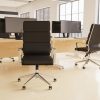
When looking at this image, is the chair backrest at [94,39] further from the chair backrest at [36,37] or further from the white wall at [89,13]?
the white wall at [89,13]

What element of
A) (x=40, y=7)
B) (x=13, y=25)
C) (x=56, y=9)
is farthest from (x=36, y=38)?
(x=40, y=7)

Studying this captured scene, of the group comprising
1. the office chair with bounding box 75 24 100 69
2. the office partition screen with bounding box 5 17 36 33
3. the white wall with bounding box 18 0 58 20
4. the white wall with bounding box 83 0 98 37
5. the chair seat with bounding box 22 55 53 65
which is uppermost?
the white wall with bounding box 18 0 58 20

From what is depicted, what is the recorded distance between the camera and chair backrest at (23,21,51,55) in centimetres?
362

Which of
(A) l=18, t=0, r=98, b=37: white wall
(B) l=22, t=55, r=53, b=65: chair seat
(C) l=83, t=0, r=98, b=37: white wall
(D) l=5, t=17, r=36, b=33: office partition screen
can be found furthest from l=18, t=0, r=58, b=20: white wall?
(B) l=22, t=55, r=53, b=65: chair seat

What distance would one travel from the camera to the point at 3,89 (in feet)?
11.1

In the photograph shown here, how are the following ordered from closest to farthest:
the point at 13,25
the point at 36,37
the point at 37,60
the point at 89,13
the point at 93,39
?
the point at 37,60, the point at 36,37, the point at 13,25, the point at 93,39, the point at 89,13

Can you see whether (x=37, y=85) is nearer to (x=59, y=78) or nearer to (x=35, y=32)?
(x=59, y=78)

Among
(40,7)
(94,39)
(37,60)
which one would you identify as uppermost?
(40,7)

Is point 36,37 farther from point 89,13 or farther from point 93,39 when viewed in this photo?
point 89,13

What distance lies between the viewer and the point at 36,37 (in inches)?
144

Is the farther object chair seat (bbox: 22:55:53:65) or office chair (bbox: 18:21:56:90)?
office chair (bbox: 18:21:56:90)

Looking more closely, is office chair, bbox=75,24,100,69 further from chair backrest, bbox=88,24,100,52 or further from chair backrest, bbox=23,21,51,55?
chair backrest, bbox=23,21,51,55

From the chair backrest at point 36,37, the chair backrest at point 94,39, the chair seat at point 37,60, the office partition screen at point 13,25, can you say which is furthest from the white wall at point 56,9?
the chair seat at point 37,60

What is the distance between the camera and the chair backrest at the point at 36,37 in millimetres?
3617
